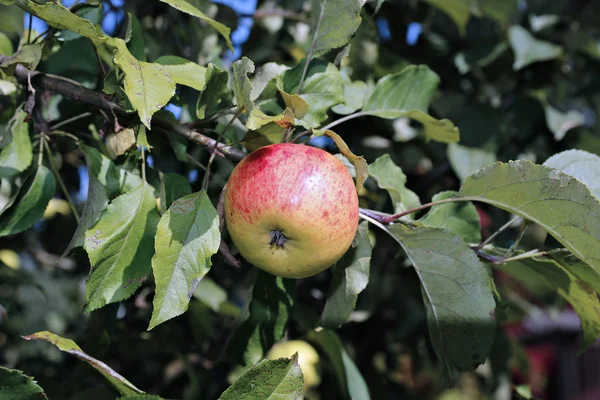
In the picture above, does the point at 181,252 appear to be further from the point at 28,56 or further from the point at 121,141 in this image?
the point at 28,56

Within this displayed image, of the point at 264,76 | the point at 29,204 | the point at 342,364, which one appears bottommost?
the point at 342,364

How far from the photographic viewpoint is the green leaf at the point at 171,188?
2.87 feet

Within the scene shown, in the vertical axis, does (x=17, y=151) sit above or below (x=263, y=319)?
above

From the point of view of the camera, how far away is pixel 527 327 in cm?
518

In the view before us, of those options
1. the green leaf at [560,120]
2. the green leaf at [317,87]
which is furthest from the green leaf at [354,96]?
the green leaf at [560,120]

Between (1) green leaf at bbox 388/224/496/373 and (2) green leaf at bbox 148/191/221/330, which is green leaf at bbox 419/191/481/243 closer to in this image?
(1) green leaf at bbox 388/224/496/373

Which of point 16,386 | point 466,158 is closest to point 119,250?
point 16,386

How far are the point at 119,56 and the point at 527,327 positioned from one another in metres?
5.16

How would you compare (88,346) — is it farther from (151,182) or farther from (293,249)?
(293,249)

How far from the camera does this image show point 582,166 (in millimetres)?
1016

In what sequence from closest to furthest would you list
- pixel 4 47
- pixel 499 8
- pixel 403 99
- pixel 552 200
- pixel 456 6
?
pixel 552 200 → pixel 4 47 → pixel 403 99 → pixel 456 6 → pixel 499 8

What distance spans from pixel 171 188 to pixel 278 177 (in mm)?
205

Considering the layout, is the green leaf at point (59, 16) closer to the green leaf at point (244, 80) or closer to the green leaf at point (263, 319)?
the green leaf at point (244, 80)

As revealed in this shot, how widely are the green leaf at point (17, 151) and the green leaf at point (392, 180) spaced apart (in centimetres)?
58
